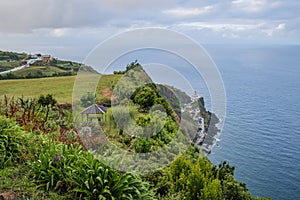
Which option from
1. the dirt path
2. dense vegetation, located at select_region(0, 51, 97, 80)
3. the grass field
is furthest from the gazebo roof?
dense vegetation, located at select_region(0, 51, 97, 80)

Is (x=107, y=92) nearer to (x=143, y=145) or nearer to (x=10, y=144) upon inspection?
(x=143, y=145)

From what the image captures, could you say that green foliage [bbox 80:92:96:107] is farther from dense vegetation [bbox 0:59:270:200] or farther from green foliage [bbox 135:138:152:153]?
green foliage [bbox 135:138:152:153]

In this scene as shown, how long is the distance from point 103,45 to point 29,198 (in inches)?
84.2

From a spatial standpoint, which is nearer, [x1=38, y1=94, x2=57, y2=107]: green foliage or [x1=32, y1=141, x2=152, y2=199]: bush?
[x1=32, y1=141, x2=152, y2=199]: bush

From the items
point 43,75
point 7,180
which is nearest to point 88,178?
point 7,180

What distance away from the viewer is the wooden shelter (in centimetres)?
471

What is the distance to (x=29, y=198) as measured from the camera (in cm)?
243

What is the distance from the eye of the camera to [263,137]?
75.5 ft

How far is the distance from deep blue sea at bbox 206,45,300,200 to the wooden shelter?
8.44ft

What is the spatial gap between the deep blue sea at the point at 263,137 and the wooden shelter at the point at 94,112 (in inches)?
101

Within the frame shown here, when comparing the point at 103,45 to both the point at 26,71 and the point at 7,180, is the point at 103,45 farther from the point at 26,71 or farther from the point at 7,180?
the point at 26,71

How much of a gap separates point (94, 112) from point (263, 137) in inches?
824

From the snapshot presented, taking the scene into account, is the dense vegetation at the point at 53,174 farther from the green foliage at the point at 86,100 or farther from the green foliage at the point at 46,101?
the green foliage at the point at 46,101

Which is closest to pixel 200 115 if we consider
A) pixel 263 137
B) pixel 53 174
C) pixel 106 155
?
pixel 106 155
